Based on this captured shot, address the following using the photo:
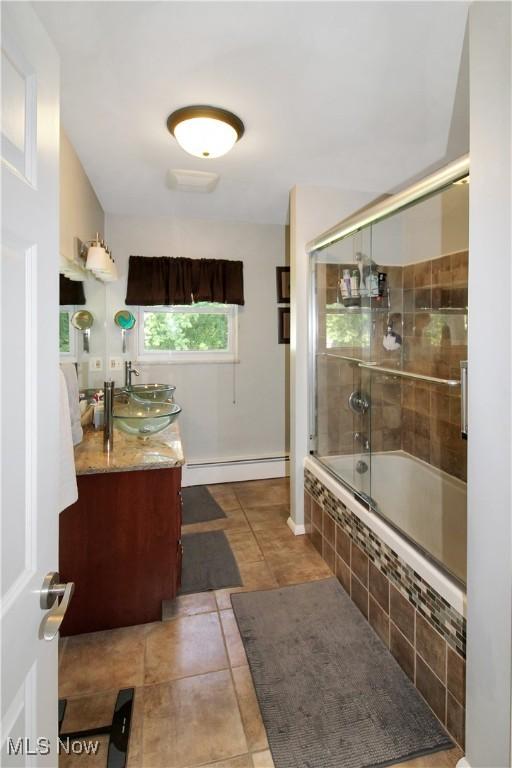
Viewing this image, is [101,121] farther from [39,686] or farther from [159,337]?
[39,686]

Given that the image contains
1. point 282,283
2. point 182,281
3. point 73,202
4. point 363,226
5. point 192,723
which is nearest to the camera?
point 192,723

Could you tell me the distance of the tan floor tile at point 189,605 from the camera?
6.64 feet

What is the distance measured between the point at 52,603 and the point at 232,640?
4.29ft

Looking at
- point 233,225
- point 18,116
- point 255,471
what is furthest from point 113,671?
point 233,225

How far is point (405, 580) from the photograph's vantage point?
1647 millimetres

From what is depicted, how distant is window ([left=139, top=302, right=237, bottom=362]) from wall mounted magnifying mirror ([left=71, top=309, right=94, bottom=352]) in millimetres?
694

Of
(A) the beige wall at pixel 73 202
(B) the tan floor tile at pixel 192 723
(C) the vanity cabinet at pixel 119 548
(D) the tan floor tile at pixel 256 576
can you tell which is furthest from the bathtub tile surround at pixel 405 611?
(A) the beige wall at pixel 73 202

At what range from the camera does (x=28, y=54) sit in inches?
29.0

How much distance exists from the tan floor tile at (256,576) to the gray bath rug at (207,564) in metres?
0.04

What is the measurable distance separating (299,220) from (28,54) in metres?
2.19

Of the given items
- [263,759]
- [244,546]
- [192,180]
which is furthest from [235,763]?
[192,180]

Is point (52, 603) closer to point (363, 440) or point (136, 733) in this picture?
point (136, 733)

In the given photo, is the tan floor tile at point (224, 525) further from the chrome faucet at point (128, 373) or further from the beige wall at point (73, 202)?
the beige wall at point (73, 202)

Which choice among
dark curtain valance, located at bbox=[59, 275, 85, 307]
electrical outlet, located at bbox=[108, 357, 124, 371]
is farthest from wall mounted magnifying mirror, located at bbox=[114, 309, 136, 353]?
dark curtain valance, located at bbox=[59, 275, 85, 307]
